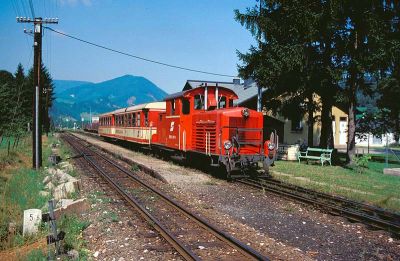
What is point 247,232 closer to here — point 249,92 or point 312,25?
point 312,25

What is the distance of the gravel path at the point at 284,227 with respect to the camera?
665cm

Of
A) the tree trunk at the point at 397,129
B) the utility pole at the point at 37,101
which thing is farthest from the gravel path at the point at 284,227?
the tree trunk at the point at 397,129

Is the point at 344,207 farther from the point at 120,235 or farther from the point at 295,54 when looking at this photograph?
the point at 295,54

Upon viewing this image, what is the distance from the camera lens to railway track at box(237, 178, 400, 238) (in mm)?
8359

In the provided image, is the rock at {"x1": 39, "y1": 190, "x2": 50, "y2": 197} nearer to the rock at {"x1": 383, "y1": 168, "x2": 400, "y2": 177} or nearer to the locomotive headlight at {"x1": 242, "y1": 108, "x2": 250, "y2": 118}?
the locomotive headlight at {"x1": 242, "y1": 108, "x2": 250, "y2": 118}

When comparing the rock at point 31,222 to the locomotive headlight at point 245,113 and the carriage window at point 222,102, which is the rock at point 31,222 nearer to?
the locomotive headlight at point 245,113

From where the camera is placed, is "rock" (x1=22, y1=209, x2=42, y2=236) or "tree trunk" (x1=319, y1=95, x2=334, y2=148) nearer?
"rock" (x1=22, y1=209, x2=42, y2=236)

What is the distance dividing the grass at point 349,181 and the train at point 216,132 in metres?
1.72

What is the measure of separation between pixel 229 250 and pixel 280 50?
50.3 feet

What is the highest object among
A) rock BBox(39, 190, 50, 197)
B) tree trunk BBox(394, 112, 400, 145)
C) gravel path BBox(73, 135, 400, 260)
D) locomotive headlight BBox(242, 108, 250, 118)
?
locomotive headlight BBox(242, 108, 250, 118)

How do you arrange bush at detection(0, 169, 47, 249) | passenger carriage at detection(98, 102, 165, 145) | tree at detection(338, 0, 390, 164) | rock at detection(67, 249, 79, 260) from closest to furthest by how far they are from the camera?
rock at detection(67, 249, 79, 260) < bush at detection(0, 169, 47, 249) < tree at detection(338, 0, 390, 164) < passenger carriage at detection(98, 102, 165, 145)

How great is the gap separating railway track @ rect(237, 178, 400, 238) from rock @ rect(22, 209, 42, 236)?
6.56 m

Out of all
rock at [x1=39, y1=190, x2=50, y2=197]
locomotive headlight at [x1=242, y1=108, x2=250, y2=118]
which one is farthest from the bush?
locomotive headlight at [x1=242, y1=108, x2=250, y2=118]

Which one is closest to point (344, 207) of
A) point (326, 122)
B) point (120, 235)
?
point (120, 235)
